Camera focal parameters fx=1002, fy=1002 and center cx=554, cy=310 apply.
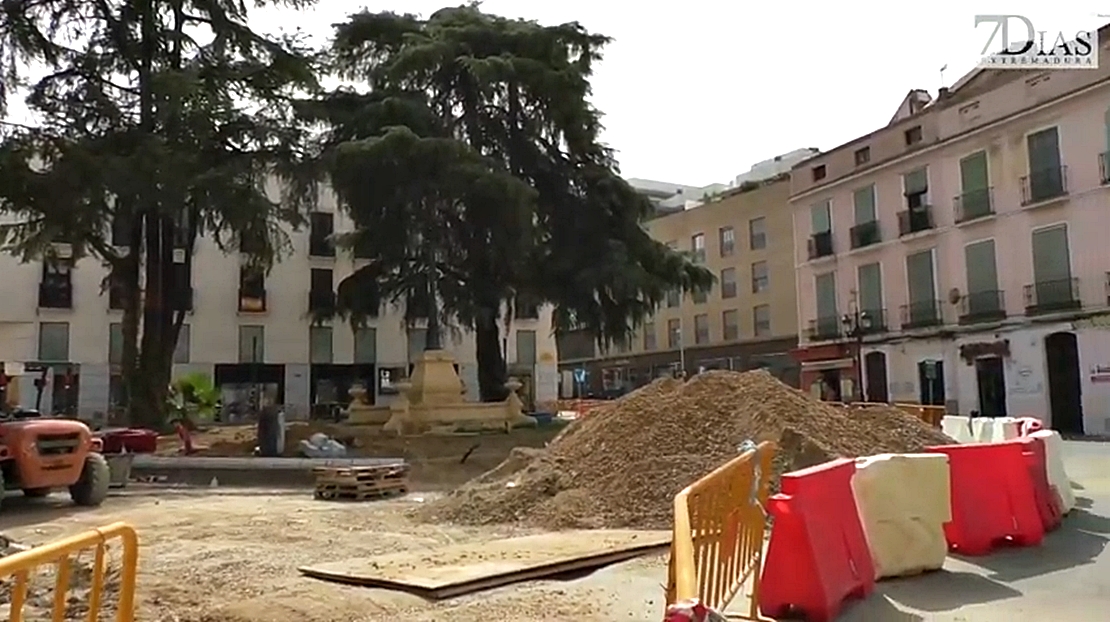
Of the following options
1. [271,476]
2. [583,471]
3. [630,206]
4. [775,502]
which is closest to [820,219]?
[630,206]

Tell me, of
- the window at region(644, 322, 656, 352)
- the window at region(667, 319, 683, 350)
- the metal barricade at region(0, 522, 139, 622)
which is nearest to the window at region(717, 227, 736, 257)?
the window at region(667, 319, 683, 350)

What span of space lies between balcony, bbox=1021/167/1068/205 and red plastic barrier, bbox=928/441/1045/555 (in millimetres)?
25896

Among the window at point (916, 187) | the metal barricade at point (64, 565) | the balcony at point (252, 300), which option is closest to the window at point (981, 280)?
the window at point (916, 187)

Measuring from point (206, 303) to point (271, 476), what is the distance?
29.6m

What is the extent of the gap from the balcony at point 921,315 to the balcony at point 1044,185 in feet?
17.0

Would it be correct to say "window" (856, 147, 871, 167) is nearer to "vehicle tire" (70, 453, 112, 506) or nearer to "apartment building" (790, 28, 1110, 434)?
"apartment building" (790, 28, 1110, 434)

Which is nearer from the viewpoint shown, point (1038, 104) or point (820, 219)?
point (1038, 104)

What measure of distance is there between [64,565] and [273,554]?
6121mm

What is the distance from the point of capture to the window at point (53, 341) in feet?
141

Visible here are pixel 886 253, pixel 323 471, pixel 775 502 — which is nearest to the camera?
pixel 775 502

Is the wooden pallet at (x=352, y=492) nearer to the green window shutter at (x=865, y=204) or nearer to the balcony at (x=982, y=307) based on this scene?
the balcony at (x=982, y=307)

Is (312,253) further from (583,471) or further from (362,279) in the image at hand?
(583,471)

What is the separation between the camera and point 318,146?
26703mm

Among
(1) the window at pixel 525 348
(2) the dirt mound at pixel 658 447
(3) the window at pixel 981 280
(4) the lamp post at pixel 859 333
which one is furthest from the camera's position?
(1) the window at pixel 525 348
